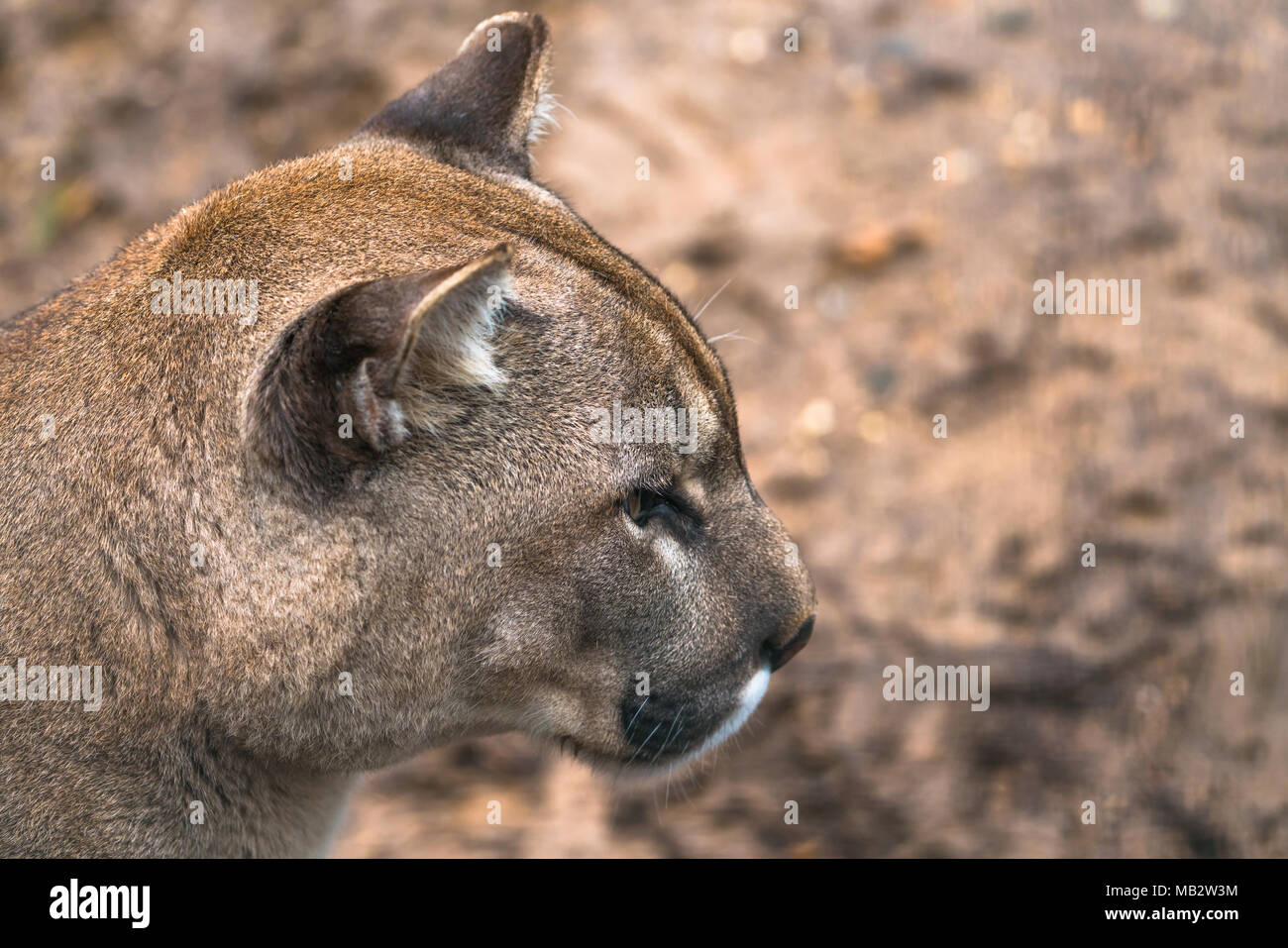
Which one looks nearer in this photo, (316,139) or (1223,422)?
(1223,422)

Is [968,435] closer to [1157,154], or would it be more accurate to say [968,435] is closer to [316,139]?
[1157,154]

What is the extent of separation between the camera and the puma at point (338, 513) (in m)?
3.10

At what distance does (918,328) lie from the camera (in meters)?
7.45

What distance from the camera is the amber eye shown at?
3.48 m

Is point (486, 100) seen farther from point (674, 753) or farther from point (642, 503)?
point (674, 753)

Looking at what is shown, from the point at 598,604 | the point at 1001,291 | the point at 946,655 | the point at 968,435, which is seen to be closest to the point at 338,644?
the point at 598,604

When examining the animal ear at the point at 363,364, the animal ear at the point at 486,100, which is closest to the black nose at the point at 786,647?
the animal ear at the point at 363,364

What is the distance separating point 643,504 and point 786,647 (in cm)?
77

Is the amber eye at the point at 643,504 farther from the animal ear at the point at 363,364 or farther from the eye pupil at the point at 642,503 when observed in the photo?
the animal ear at the point at 363,364

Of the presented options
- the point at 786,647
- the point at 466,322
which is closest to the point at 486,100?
the point at 466,322

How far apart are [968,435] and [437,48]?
4843mm

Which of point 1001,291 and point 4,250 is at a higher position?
point 4,250

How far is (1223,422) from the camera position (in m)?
6.71

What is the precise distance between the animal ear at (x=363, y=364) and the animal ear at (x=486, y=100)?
118 centimetres
